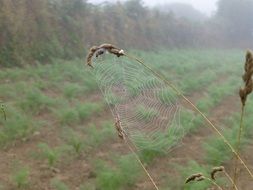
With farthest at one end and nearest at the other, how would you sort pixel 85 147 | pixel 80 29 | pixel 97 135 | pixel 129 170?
pixel 80 29, pixel 97 135, pixel 85 147, pixel 129 170

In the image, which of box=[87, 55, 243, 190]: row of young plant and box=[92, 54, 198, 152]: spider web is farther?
box=[92, 54, 198, 152]: spider web

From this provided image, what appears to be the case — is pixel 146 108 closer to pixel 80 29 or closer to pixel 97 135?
pixel 97 135

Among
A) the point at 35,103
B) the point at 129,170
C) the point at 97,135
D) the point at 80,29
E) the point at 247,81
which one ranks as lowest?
the point at 129,170

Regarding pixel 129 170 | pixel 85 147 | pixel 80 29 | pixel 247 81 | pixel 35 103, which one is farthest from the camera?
pixel 80 29

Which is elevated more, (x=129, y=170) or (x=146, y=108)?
(x=146, y=108)

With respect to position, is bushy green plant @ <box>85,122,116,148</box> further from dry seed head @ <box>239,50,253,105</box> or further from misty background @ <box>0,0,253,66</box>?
misty background @ <box>0,0,253,66</box>

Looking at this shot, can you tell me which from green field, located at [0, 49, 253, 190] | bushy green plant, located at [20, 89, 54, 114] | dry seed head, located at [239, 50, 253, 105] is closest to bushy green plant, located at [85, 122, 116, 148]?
green field, located at [0, 49, 253, 190]

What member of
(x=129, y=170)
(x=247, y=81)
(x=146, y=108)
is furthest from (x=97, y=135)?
(x=247, y=81)

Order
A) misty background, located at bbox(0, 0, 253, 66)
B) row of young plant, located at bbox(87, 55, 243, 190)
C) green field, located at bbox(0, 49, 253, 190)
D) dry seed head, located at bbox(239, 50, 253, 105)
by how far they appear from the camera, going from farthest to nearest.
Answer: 1. misty background, located at bbox(0, 0, 253, 66)
2. green field, located at bbox(0, 49, 253, 190)
3. row of young plant, located at bbox(87, 55, 243, 190)
4. dry seed head, located at bbox(239, 50, 253, 105)

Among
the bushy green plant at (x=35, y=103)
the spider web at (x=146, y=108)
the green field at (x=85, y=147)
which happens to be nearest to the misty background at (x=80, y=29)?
the green field at (x=85, y=147)

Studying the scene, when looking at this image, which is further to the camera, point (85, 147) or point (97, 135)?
point (97, 135)
